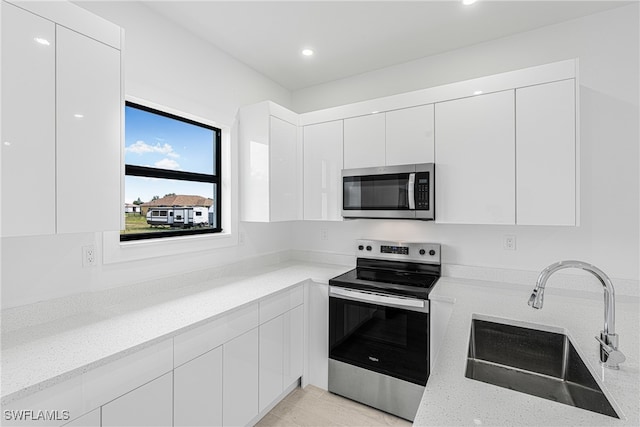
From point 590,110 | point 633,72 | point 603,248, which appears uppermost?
point 633,72

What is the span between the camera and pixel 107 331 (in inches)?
55.3

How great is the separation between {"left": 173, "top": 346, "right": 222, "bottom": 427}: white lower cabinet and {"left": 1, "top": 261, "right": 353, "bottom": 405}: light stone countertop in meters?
0.22

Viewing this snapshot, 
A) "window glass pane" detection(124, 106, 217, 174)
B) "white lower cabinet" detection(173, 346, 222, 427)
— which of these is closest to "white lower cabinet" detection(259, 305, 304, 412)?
"white lower cabinet" detection(173, 346, 222, 427)

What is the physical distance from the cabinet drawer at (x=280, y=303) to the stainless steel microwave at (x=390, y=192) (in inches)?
29.7

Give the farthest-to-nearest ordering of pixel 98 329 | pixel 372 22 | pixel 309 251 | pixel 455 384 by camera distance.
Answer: pixel 309 251 < pixel 372 22 < pixel 98 329 < pixel 455 384

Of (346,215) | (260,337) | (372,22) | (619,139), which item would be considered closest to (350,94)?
(372,22)

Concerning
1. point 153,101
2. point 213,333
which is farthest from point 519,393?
point 153,101

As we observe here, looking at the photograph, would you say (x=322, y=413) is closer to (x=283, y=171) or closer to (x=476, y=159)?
(x=283, y=171)

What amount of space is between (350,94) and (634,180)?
222 centimetres

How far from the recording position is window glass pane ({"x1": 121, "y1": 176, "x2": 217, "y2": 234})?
208cm

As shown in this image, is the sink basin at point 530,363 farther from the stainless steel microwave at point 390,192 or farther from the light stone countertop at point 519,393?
the stainless steel microwave at point 390,192

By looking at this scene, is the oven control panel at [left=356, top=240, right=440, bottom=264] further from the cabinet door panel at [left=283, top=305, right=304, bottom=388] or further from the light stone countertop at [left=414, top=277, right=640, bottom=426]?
the cabinet door panel at [left=283, top=305, right=304, bottom=388]

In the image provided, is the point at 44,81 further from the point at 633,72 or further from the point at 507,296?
the point at 633,72

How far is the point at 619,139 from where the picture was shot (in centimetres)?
198
